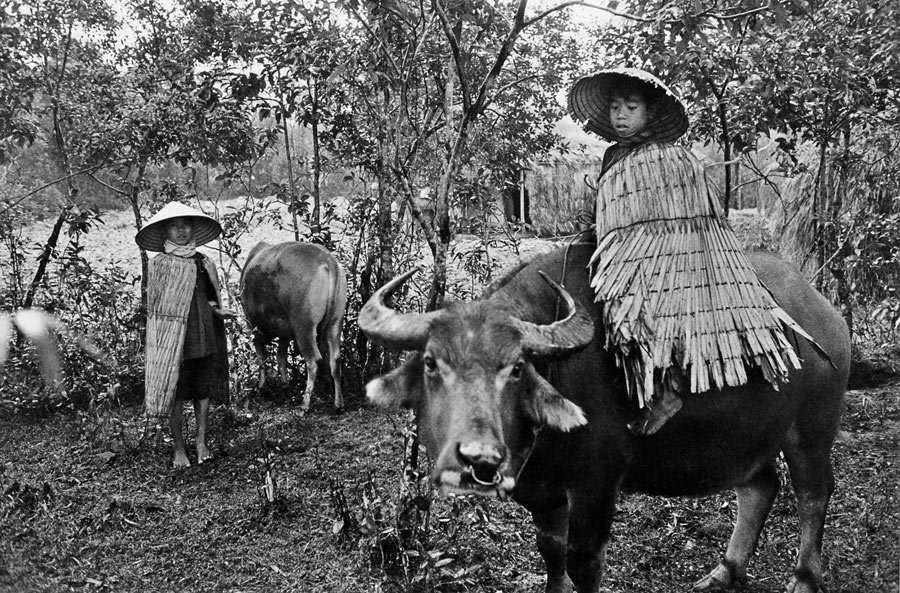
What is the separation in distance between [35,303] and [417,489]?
430 cm

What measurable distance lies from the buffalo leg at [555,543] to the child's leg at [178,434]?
3214mm

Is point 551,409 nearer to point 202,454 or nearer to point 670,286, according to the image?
point 670,286

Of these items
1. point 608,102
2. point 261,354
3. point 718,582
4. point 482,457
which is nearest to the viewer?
point 482,457

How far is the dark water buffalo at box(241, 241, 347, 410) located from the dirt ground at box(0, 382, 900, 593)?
1.13 meters

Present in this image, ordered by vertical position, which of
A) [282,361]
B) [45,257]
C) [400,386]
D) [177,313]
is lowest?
[282,361]

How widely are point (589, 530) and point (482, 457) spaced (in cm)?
98

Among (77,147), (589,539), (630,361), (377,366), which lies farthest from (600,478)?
(77,147)

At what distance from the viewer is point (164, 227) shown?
5086 millimetres

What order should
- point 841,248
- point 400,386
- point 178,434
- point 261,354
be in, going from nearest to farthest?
point 400,386, point 178,434, point 841,248, point 261,354

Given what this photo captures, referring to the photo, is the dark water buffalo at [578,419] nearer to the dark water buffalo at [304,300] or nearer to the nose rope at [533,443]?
the nose rope at [533,443]

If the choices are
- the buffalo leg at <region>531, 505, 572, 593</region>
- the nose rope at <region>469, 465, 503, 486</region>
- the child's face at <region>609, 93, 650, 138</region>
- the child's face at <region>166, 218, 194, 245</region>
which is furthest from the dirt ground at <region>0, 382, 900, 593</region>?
the child's face at <region>609, 93, 650, 138</region>

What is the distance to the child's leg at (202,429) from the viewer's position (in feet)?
18.0

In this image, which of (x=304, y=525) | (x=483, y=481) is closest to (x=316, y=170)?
(x=304, y=525)

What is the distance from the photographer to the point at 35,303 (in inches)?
236
